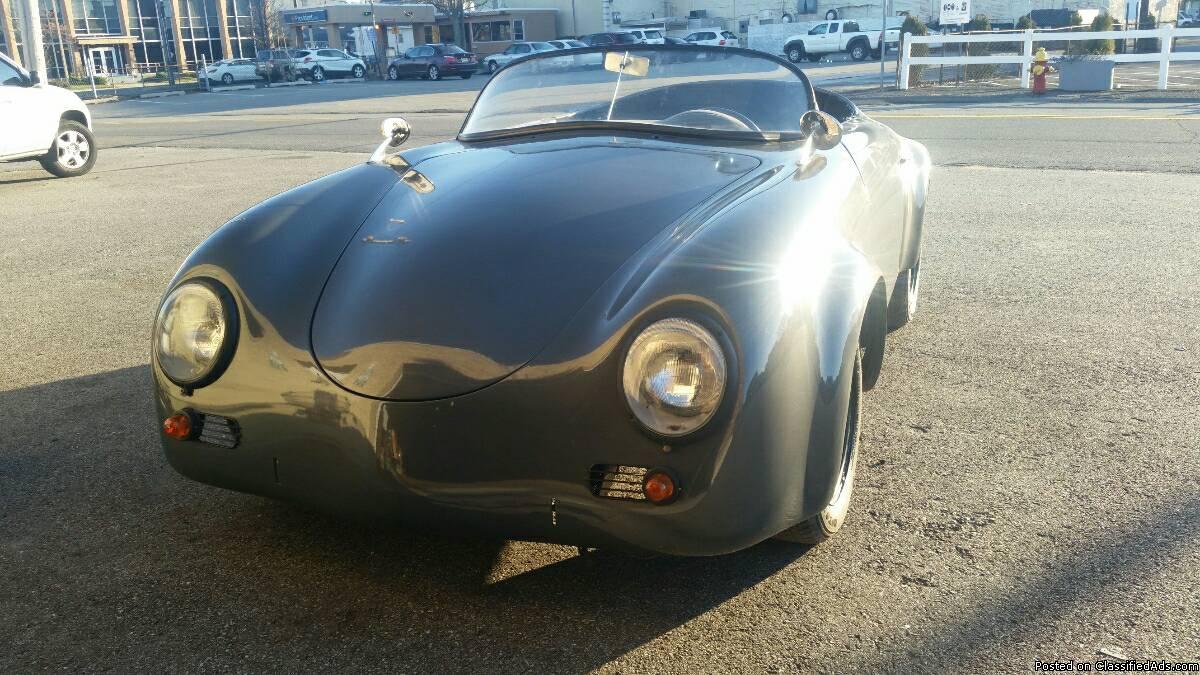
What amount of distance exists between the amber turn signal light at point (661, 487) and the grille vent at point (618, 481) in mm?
21

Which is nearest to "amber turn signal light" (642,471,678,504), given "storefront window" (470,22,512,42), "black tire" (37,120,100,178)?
"black tire" (37,120,100,178)

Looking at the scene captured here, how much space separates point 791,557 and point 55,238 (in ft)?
24.4

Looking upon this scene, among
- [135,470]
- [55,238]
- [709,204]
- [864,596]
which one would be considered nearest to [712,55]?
[709,204]

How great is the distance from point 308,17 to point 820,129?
237 feet

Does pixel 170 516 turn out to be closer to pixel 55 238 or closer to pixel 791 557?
pixel 791 557

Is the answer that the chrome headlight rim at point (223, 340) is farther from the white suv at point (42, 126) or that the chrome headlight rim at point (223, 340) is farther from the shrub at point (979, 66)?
the shrub at point (979, 66)

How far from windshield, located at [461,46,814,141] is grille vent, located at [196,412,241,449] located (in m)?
1.69

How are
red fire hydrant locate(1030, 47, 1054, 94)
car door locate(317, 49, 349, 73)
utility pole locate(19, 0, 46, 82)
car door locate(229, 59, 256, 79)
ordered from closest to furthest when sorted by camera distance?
utility pole locate(19, 0, 46, 82)
red fire hydrant locate(1030, 47, 1054, 94)
car door locate(229, 59, 256, 79)
car door locate(317, 49, 349, 73)

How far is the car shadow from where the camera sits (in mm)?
2518

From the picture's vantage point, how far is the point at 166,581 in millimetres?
2854

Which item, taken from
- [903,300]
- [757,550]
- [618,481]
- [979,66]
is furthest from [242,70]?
[618,481]

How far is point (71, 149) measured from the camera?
41.4 feet

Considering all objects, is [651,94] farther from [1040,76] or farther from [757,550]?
[1040,76]

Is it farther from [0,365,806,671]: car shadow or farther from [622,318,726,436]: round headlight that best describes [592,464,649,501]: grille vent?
[0,365,806,671]: car shadow
